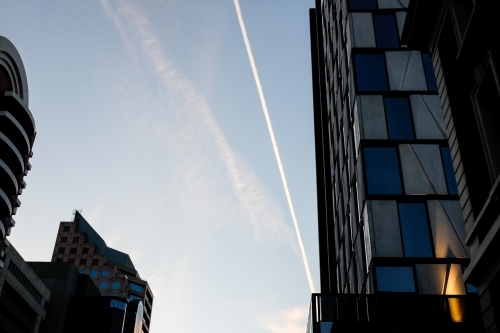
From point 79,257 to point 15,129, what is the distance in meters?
96.6

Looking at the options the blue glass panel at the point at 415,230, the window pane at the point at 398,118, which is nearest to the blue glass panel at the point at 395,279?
the blue glass panel at the point at 415,230

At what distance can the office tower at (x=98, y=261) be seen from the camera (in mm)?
144750

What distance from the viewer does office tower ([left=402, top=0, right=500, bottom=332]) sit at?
13062mm

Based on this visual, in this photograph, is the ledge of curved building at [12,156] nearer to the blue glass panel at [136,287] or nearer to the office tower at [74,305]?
the office tower at [74,305]

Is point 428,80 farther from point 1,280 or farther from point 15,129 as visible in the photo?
point 1,280

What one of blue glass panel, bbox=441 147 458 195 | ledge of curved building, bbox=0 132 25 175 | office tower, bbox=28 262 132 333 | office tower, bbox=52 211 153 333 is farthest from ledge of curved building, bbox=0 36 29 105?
office tower, bbox=52 211 153 333

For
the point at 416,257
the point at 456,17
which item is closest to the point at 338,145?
the point at 416,257

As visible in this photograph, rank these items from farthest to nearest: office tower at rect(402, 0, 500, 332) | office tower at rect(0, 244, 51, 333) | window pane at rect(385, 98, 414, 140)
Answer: office tower at rect(0, 244, 51, 333)
window pane at rect(385, 98, 414, 140)
office tower at rect(402, 0, 500, 332)

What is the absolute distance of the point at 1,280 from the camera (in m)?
63.8

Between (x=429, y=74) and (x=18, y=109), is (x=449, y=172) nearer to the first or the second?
(x=429, y=74)

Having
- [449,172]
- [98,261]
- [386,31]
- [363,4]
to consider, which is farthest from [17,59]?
[98,261]

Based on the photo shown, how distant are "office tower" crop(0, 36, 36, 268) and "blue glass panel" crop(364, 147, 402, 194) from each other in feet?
136

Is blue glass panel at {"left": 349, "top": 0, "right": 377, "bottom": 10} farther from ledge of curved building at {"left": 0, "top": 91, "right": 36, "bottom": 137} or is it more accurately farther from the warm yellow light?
ledge of curved building at {"left": 0, "top": 91, "right": 36, "bottom": 137}

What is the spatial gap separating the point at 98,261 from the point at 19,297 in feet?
265
